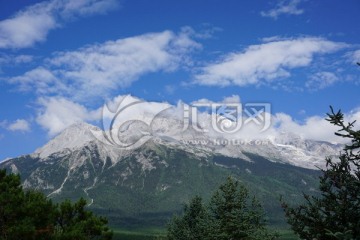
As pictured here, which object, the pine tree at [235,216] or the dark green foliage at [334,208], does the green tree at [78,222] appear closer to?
the pine tree at [235,216]

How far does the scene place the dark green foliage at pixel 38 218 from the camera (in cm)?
3462

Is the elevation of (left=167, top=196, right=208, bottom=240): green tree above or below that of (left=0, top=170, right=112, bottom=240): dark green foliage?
below

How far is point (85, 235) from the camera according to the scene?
38156 mm

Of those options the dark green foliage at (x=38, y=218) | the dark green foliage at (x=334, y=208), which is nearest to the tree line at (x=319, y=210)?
the dark green foliage at (x=334, y=208)

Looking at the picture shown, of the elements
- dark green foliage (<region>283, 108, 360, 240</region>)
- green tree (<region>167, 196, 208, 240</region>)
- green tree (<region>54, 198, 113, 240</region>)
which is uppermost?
dark green foliage (<region>283, 108, 360, 240</region>)

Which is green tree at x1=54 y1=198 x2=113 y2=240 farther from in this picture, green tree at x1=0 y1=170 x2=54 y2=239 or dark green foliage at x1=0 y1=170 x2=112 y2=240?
green tree at x1=0 y1=170 x2=54 y2=239

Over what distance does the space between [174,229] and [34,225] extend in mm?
29840

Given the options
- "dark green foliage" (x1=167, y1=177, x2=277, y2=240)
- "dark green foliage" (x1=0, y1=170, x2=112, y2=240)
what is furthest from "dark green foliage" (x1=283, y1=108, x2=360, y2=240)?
"dark green foliage" (x1=0, y1=170, x2=112, y2=240)

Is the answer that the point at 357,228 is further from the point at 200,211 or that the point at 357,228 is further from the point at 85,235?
the point at 200,211

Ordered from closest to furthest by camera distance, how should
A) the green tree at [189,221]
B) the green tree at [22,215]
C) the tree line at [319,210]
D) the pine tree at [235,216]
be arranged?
the tree line at [319,210]
the green tree at [22,215]
the pine tree at [235,216]
the green tree at [189,221]

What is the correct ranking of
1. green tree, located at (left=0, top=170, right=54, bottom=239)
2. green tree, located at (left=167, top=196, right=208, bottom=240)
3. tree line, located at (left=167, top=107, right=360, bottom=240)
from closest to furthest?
1. tree line, located at (left=167, top=107, right=360, bottom=240)
2. green tree, located at (left=0, top=170, right=54, bottom=239)
3. green tree, located at (left=167, top=196, right=208, bottom=240)

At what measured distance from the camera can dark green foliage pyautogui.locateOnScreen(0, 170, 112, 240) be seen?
34.6m

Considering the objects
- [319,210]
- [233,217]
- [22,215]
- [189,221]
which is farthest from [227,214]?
[319,210]

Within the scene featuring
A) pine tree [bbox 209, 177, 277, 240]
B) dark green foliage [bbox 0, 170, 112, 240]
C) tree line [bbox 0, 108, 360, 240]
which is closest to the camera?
tree line [bbox 0, 108, 360, 240]
